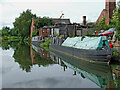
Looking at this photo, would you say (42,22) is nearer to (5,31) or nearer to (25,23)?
(25,23)

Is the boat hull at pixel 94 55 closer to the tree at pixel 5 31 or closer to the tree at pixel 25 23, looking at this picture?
the tree at pixel 25 23

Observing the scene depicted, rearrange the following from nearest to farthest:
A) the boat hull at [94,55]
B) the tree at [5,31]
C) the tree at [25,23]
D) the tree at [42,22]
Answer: the boat hull at [94,55], the tree at [42,22], the tree at [25,23], the tree at [5,31]

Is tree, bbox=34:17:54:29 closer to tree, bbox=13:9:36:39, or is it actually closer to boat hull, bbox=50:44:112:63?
tree, bbox=13:9:36:39

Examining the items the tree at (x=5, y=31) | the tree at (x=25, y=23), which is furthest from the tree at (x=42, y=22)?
Result: the tree at (x=5, y=31)

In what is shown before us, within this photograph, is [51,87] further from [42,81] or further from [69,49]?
Result: [69,49]

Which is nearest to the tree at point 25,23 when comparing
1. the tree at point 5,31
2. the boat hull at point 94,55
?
the tree at point 5,31

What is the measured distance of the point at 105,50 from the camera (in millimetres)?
12242

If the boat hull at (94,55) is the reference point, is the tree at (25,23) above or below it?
above

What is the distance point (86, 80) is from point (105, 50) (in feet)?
13.6

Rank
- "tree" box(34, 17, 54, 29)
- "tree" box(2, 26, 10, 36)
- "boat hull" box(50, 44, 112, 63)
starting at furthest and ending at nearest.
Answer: "tree" box(2, 26, 10, 36), "tree" box(34, 17, 54, 29), "boat hull" box(50, 44, 112, 63)

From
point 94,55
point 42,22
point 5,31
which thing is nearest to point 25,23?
point 42,22

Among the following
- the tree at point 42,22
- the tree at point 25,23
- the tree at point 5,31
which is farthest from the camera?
the tree at point 5,31

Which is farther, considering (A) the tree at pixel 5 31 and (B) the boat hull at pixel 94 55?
(A) the tree at pixel 5 31

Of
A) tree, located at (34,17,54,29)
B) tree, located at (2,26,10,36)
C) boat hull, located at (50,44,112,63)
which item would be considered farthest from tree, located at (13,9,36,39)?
boat hull, located at (50,44,112,63)
